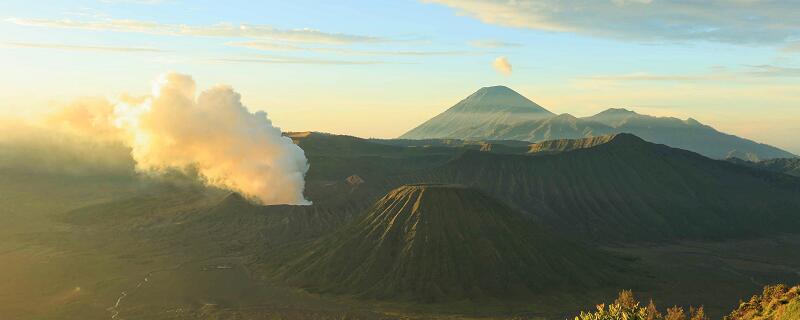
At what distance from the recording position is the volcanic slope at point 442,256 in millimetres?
75688

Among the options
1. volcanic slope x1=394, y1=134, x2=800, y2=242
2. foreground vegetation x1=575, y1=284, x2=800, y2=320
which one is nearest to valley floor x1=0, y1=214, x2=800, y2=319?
volcanic slope x1=394, y1=134, x2=800, y2=242

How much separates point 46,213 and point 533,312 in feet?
351

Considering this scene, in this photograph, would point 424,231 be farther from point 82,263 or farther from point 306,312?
point 82,263

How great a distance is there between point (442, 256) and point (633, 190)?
73.3m

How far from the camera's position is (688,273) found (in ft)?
296

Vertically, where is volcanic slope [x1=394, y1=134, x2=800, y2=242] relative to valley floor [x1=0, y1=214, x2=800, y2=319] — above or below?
above

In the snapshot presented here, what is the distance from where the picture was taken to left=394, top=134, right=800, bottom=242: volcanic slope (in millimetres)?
126125

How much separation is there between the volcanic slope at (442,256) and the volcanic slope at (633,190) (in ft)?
118

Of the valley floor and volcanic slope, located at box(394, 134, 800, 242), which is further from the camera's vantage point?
volcanic slope, located at box(394, 134, 800, 242)

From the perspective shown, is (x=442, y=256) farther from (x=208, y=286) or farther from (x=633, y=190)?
(x=633, y=190)

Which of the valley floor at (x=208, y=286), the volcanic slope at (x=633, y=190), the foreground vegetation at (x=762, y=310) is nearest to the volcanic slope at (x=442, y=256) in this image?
the valley floor at (x=208, y=286)

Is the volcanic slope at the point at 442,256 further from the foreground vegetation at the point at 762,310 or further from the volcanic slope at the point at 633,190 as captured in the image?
the foreground vegetation at the point at 762,310

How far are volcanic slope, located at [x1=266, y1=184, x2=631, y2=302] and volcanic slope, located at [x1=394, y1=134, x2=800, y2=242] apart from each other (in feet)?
118

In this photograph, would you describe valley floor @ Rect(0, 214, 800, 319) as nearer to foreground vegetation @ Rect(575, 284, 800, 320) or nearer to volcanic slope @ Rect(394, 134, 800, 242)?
volcanic slope @ Rect(394, 134, 800, 242)
